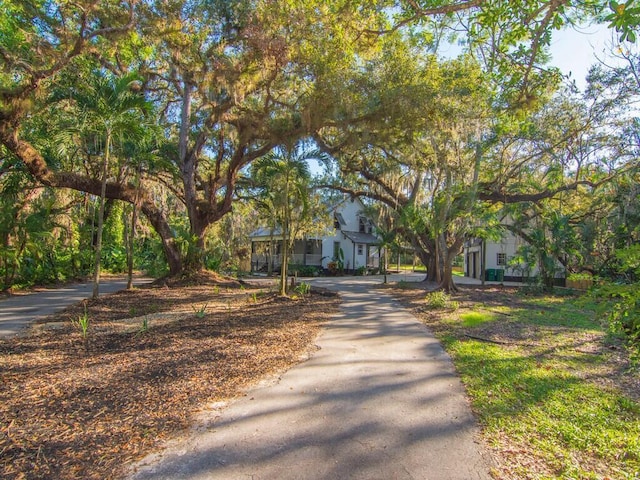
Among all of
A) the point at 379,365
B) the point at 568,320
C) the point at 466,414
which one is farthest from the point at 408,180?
the point at 466,414

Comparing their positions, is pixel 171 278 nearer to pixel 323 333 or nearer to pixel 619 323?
pixel 323 333

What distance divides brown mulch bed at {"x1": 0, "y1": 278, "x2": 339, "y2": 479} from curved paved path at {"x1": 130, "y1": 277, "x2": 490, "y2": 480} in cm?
35

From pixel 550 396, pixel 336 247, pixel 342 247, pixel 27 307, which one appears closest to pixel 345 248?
pixel 342 247

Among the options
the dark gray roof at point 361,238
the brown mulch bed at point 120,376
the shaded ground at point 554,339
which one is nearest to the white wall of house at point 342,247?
the dark gray roof at point 361,238

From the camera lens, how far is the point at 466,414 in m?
3.99

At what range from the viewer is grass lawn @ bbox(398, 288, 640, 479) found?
125 inches

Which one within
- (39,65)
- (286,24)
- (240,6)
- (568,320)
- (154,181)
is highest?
(240,6)

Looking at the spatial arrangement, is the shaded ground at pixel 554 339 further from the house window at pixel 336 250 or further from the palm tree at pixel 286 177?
the house window at pixel 336 250

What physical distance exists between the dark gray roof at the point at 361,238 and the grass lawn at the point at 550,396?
25.0m

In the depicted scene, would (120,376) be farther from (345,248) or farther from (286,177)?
(345,248)

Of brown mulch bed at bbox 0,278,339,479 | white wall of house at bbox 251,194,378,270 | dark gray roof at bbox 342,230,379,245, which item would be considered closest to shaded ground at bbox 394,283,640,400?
brown mulch bed at bbox 0,278,339,479

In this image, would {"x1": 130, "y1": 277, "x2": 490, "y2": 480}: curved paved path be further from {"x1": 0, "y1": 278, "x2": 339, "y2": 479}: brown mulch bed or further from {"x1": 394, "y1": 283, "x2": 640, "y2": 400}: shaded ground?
{"x1": 394, "y1": 283, "x2": 640, "y2": 400}: shaded ground

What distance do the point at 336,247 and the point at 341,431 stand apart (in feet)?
103

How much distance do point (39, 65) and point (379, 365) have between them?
11330 mm
